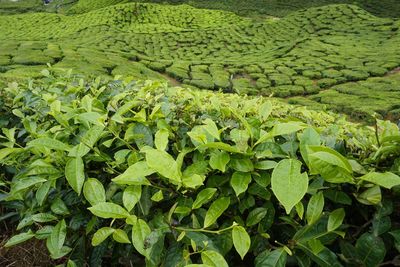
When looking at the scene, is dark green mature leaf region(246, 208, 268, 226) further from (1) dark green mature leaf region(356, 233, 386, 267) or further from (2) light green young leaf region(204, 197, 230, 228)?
(1) dark green mature leaf region(356, 233, 386, 267)

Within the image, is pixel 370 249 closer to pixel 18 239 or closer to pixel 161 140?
pixel 161 140

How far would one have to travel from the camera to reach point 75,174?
143 centimetres

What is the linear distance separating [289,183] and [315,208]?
0.20m

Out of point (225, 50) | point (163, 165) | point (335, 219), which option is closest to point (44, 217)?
point (163, 165)

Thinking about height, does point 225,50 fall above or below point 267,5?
above

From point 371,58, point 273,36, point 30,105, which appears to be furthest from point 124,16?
point 30,105

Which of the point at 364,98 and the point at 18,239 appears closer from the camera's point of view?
the point at 18,239

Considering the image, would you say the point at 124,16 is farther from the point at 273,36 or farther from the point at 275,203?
the point at 275,203

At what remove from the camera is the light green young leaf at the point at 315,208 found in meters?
1.21

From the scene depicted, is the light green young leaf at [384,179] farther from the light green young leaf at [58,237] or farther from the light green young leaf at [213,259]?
the light green young leaf at [58,237]

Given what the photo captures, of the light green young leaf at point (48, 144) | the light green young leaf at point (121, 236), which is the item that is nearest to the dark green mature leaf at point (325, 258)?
the light green young leaf at point (121, 236)

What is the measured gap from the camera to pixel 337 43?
734 inches

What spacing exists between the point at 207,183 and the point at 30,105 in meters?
1.43

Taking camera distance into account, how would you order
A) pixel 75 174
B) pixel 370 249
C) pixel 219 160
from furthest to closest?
pixel 75 174
pixel 219 160
pixel 370 249
